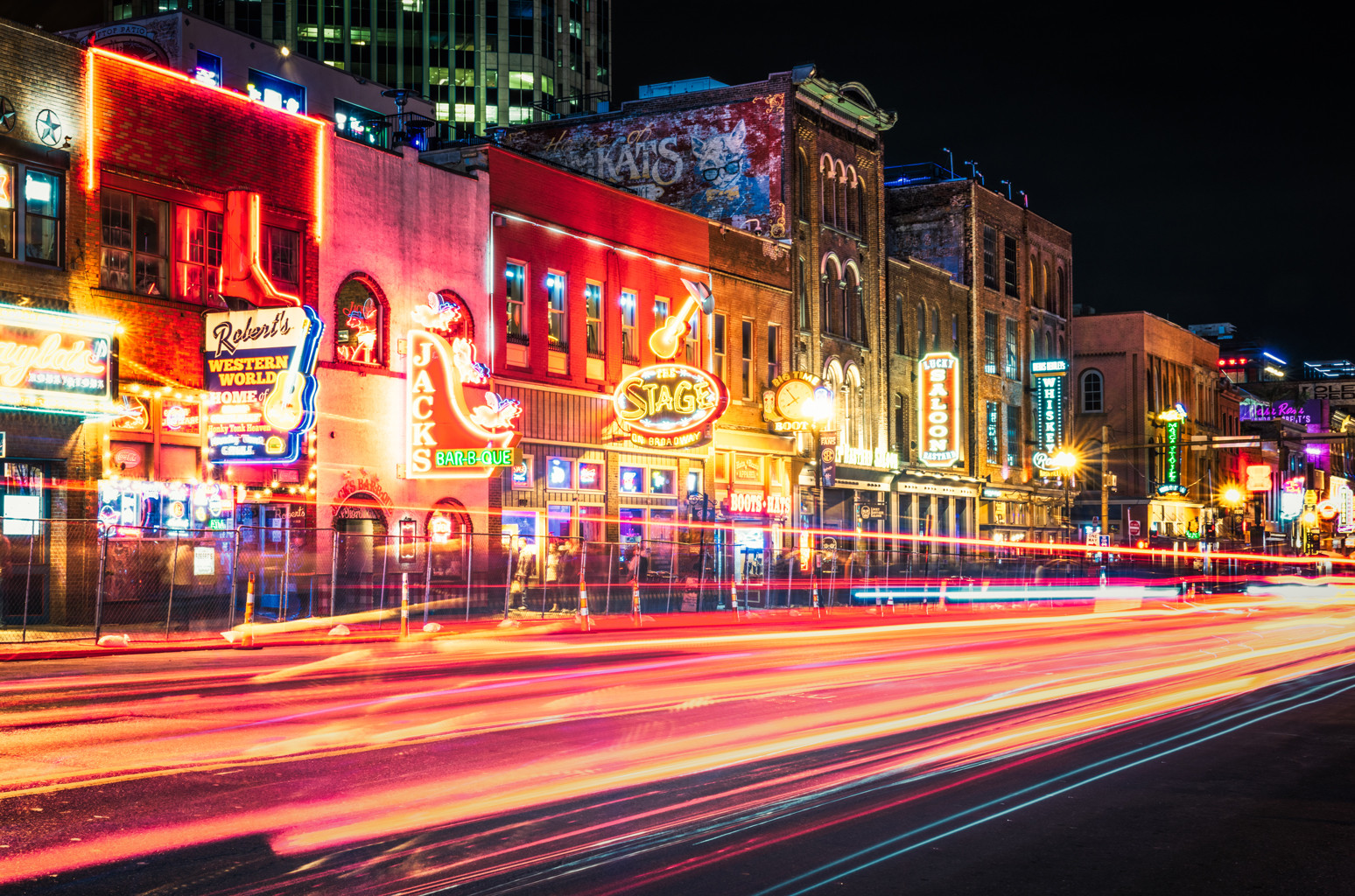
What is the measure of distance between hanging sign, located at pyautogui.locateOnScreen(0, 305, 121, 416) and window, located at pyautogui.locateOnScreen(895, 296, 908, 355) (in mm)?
33738

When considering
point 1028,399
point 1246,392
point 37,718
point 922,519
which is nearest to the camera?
point 37,718

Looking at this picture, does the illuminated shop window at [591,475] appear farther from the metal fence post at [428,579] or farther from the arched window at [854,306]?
the arched window at [854,306]

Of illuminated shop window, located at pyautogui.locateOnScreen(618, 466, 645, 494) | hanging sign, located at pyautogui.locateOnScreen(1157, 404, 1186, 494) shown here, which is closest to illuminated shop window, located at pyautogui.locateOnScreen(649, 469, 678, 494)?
illuminated shop window, located at pyautogui.locateOnScreen(618, 466, 645, 494)

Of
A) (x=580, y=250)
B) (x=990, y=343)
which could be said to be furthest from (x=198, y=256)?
(x=990, y=343)

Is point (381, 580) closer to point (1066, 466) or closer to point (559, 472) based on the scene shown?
point (559, 472)

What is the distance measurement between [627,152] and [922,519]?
18394mm

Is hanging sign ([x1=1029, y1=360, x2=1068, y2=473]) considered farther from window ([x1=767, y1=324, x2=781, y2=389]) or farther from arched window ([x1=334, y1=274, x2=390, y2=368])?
arched window ([x1=334, y1=274, x2=390, y2=368])

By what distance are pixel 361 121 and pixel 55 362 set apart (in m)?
25.1

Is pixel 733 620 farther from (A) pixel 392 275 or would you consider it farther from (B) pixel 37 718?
(B) pixel 37 718

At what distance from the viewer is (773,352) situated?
4425 centimetres

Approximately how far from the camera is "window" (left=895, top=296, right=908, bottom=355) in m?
52.3

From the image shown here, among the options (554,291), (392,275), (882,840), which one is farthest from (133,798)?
(554,291)

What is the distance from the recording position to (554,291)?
35.7 meters

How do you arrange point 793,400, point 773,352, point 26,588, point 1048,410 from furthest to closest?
1. point 1048,410
2. point 773,352
3. point 793,400
4. point 26,588
